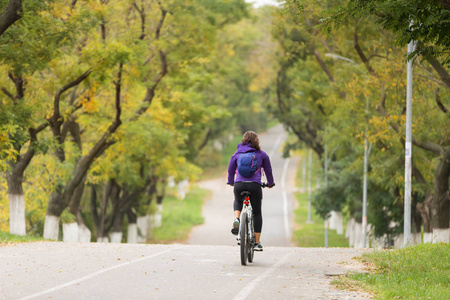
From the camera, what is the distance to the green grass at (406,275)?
8.95 m

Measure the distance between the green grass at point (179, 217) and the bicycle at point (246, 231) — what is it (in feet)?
111

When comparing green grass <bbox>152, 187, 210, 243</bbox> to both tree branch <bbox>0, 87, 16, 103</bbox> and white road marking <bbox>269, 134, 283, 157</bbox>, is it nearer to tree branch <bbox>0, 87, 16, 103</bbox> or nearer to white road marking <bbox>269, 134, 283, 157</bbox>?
tree branch <bbox>0, 87, 16, 103</bbox>

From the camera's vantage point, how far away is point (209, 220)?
57.3 metres

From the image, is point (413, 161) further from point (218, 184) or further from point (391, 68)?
point (218, 184)

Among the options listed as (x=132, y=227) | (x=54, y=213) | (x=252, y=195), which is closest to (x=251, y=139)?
(x=252, y=195)

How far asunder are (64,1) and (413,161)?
40.6ft

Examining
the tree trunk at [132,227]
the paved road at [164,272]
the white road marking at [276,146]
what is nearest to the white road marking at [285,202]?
the white road marking at [276,146]

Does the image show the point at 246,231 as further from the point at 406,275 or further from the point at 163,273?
the point at 406,275

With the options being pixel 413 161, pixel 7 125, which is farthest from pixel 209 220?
pixel 7 125

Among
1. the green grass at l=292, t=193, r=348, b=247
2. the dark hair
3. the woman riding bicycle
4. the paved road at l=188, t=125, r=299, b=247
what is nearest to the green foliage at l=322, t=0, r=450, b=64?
the dark hair

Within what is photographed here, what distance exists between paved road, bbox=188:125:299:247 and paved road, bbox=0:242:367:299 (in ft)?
98.7

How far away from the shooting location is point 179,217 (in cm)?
5644

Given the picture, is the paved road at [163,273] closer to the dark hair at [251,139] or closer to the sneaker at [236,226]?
the sneaker at [236,226]

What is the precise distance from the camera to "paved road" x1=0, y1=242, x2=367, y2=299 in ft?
28.8
